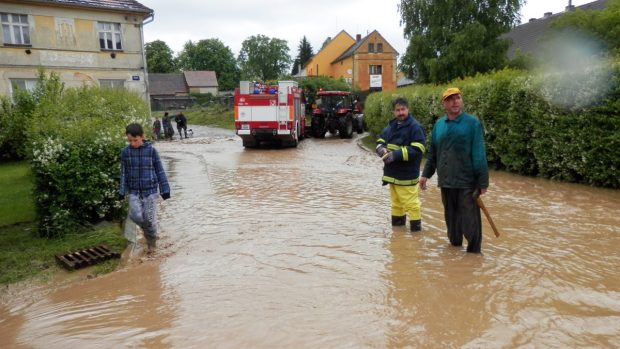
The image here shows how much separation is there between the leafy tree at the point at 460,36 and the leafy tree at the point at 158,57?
75.1 metres

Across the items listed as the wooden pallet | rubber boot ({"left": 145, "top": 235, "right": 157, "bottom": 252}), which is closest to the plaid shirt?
rubber boot ({"left": 145, "top": 235, "right": 157, "bottom": 252})

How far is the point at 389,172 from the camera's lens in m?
6.09

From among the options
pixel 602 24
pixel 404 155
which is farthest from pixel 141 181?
pixel 602 24

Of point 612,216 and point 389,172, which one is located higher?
point 389,172

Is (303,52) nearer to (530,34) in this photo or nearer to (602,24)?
(530,34)

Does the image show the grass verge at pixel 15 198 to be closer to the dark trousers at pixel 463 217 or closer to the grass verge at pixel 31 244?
the grass verge at pixel 31 244

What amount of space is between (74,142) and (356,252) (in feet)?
13.2

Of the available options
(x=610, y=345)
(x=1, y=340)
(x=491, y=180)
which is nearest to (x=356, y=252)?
(x=610, y=345)

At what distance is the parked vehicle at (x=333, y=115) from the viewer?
926 inches

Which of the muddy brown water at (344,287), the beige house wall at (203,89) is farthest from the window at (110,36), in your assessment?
the beige house wall at (203,89)

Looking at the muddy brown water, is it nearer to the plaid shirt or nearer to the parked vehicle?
the plaid shirt

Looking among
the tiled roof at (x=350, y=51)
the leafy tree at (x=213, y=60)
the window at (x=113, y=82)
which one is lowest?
the window at (x=113, y=82)

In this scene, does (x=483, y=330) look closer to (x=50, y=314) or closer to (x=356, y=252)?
(x=356, y=252)

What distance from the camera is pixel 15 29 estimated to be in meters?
20.5
